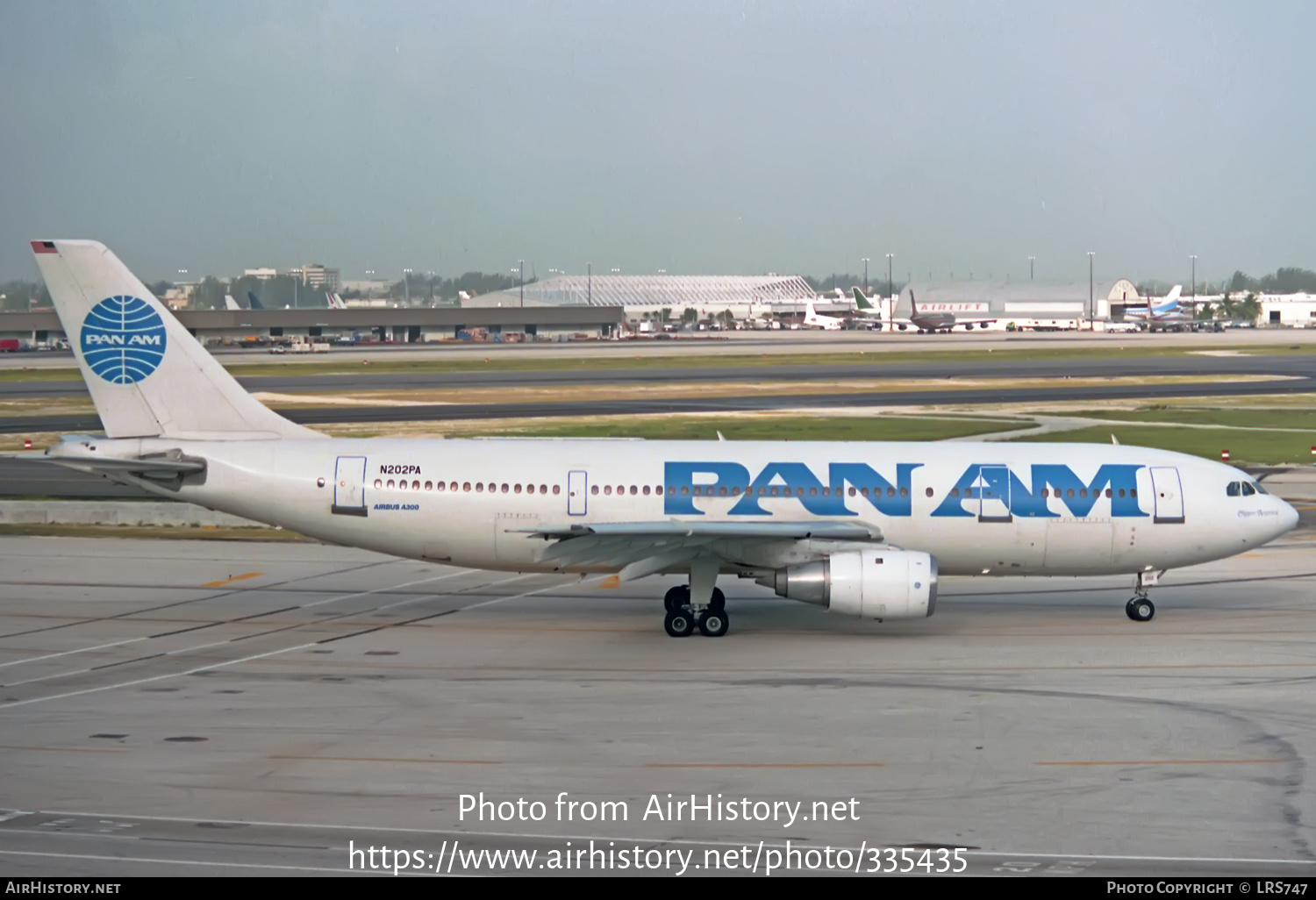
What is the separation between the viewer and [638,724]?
75.9 feet

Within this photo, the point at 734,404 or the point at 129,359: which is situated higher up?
the point at 129,359

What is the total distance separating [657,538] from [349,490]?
7243mm

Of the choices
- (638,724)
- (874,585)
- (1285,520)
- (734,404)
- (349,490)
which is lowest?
(638,724)

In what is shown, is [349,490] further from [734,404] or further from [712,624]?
[734,404]

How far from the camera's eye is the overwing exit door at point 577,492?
31328 mm

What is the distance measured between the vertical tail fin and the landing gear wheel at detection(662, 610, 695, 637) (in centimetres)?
1066

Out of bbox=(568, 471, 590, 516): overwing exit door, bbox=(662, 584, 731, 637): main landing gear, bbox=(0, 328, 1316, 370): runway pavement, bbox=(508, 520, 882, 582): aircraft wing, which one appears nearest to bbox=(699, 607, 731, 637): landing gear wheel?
bbox=(662, 584, 731, 637): main landing gear

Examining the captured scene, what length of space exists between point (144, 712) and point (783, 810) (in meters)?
11.6

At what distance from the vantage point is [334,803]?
741 inches

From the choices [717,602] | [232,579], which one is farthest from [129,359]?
[717,602]

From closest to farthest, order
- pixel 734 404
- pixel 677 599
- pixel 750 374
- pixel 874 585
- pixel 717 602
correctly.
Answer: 1. pixel 874 585
2. pixel 717 602
3. pixel 677 599
4. pixel 734 404
5. pixel 750 374

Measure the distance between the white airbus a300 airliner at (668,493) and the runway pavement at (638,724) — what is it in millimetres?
1617
